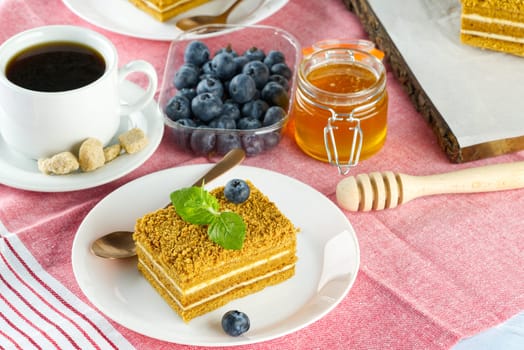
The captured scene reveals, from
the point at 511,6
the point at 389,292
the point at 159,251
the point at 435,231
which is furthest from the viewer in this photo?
the point at 511,6

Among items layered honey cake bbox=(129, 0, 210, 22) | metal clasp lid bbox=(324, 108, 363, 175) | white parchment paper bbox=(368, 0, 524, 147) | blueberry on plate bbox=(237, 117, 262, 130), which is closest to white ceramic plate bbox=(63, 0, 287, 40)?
layered honey cake bbox=(129, 0, 210, 22)

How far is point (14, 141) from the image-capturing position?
6.63ft

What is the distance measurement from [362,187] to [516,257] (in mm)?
391

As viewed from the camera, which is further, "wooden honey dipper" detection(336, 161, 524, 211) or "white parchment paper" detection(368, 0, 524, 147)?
"white parchment paper" detection(368, 0, 524, 147)

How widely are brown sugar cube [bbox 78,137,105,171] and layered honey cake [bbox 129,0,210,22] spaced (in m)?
0.69

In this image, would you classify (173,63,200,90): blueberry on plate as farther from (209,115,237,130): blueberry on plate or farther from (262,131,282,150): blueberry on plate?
(262,131,282,150): blueberry on plate

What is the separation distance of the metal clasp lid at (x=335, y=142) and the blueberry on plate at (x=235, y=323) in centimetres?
59

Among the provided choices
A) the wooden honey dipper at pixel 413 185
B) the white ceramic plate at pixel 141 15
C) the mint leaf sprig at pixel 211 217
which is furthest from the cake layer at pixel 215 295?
the white ceramic plate at pixel 141 15

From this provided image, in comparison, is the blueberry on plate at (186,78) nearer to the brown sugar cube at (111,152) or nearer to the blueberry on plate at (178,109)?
the blueberry on plate at (178,109)

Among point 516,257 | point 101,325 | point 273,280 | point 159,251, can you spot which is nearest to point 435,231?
point 516,257

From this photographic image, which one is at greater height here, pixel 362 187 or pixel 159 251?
pixel 159 251

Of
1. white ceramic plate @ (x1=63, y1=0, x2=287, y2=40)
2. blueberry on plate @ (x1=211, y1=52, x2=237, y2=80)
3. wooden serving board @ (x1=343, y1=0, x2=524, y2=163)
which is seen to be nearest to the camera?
wooden serving board @ (x1=343, y1=0, x2=524, y2=163)

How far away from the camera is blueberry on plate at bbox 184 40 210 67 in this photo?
233cm

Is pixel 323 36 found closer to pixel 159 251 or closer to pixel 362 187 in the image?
pixel 362 187
